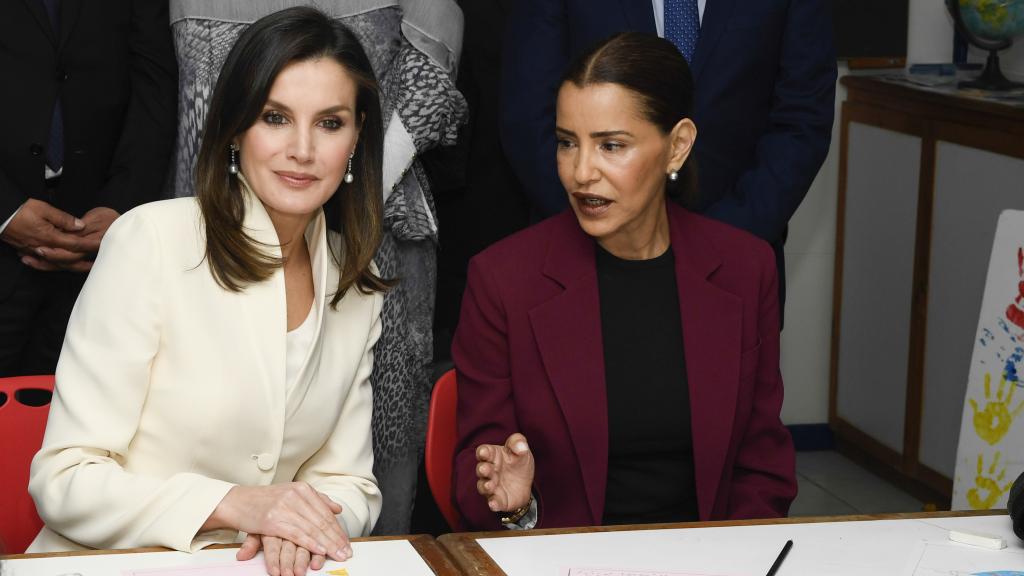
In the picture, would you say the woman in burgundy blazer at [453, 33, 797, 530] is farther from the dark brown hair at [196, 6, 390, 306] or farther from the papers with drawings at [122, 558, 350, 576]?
the papers with drawings at [122, 558, 350, 576]

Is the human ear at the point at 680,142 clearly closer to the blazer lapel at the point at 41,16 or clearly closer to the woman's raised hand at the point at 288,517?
the woman's raised hand at the point at 288,517

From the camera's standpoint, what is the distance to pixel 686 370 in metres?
2.39

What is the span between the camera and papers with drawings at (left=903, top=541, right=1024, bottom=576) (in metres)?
1.85

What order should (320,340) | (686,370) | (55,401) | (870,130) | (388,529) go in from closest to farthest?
(55,401) → (320,340) → (686,370) → (388,529) → (870,130)

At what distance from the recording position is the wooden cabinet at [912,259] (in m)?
3.93

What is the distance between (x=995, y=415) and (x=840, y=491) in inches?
57.4

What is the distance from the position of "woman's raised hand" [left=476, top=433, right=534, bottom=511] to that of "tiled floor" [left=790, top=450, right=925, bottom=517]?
2.23 metres

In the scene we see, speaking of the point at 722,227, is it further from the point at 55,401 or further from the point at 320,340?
the point at 55,401

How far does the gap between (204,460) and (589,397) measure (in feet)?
2.17

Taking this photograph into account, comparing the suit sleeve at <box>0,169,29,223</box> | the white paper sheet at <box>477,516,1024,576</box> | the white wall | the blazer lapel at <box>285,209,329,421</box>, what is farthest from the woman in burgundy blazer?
the white wall

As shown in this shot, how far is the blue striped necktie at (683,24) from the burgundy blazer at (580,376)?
0.80 m

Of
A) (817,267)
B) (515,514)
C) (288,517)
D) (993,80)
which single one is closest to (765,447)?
(515,514)

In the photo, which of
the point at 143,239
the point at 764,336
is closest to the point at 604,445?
the point at 764,336

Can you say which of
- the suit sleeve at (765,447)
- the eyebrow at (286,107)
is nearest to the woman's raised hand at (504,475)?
the suit sleeve at (765,447)
